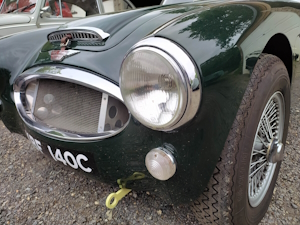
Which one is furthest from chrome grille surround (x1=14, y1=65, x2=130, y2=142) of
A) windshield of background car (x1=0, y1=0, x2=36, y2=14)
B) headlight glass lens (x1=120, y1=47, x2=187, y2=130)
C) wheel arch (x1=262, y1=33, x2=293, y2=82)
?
windshield of background car (x1=0, y1=0, x2=36, y2=14)

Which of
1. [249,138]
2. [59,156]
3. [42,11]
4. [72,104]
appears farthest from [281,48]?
[42,11]

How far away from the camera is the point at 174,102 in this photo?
86cm

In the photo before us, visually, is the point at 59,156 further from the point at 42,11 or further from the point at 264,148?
the point at 42,11

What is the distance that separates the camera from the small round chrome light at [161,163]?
3.18ft

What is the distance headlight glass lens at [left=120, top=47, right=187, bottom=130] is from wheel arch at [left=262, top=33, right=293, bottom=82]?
0.78 meters

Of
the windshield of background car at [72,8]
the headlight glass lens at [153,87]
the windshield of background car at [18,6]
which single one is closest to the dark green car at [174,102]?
the headlight glass lens at [153,87]

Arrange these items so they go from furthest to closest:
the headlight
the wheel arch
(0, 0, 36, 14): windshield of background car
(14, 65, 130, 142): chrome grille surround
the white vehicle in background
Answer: (0, 0, 36, 14): windshield of background car, the white vehicle in background, the wheel arch, (14, 65, 130, 142): chrome grille surround, the headlight

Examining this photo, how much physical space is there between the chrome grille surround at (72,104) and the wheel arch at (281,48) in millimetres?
876

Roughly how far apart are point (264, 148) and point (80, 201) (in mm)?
1164

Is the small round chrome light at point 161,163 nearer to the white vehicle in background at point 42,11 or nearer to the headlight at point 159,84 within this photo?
the headlight at point 159,84

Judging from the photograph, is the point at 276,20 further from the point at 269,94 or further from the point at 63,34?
the point at 63,34

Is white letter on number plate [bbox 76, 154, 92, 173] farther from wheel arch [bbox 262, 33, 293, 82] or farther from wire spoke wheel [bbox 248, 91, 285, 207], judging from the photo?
wheel arch [bbox 262, 33, 293, 82]

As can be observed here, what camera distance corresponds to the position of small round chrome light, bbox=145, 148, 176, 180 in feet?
3.18

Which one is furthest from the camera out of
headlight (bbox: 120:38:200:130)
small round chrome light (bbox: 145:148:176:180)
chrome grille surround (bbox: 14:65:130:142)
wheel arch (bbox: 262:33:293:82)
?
wheel arch (bbox: 262:33:293:82)
